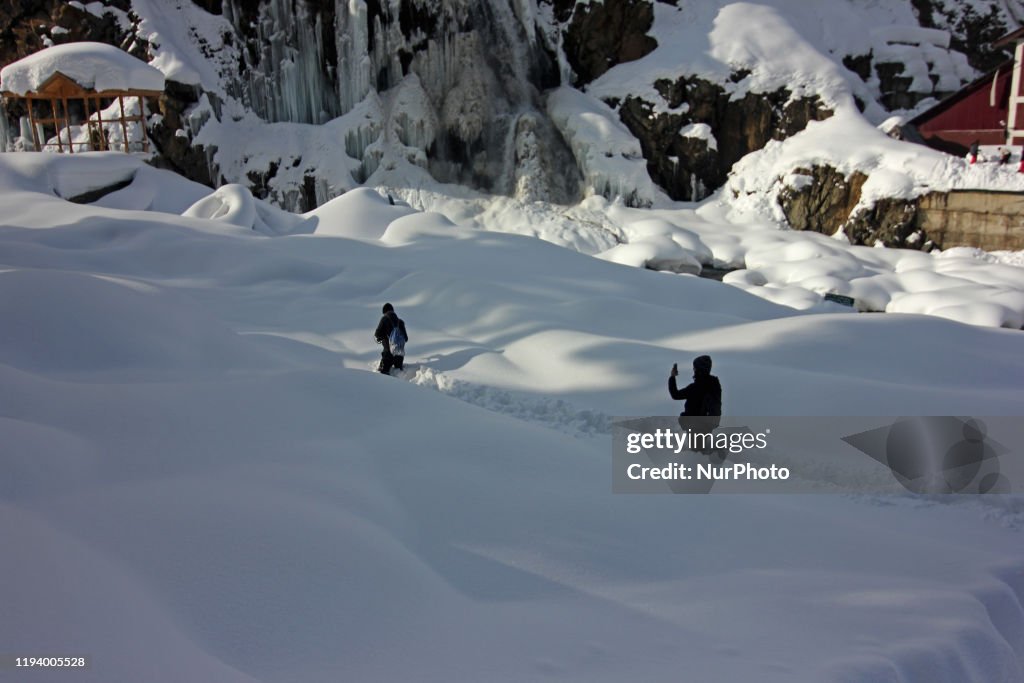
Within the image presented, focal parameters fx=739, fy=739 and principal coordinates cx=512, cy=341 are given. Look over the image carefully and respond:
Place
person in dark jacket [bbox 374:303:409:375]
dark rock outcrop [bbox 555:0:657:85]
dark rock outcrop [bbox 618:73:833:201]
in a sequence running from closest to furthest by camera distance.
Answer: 1. person in dark jacket [bbox 374:303:409:375]
2. dark rock outcrop [bbox 618:73:833:201]
3. dark rock outcrop [bbox 555:0:657:85]

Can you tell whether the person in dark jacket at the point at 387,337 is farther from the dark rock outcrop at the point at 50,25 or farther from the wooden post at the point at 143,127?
the dark rock outcrop at the point at 50,25

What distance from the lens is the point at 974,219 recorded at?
17000mm

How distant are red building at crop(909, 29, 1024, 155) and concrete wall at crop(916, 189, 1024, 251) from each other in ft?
11.0

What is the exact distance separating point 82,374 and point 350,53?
1814 centimetres

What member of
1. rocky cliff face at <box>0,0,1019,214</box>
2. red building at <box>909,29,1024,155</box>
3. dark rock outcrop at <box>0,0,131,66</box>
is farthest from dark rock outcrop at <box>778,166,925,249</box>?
dark rock outcrop at <box>0,0,131,66</box>

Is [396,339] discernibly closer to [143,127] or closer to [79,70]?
[79,70]

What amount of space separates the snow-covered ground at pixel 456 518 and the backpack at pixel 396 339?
0.38 m

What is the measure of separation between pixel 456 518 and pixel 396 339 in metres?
3.76

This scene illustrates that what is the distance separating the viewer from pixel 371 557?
3.37 meters

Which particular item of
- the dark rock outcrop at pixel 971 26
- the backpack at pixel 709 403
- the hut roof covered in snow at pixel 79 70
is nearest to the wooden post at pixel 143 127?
the hut roof covered in snow at pixel 79 70

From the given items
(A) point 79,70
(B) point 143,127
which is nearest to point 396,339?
(A) point 79,70

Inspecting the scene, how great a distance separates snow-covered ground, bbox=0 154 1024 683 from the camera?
282 cm

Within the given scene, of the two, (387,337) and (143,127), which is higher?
(143,127)

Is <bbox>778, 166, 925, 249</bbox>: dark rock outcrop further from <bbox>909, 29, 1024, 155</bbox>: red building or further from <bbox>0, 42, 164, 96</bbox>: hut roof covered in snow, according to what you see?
<bbox>0, 42, 164, 96</bbox>: hut roof covered in snow
